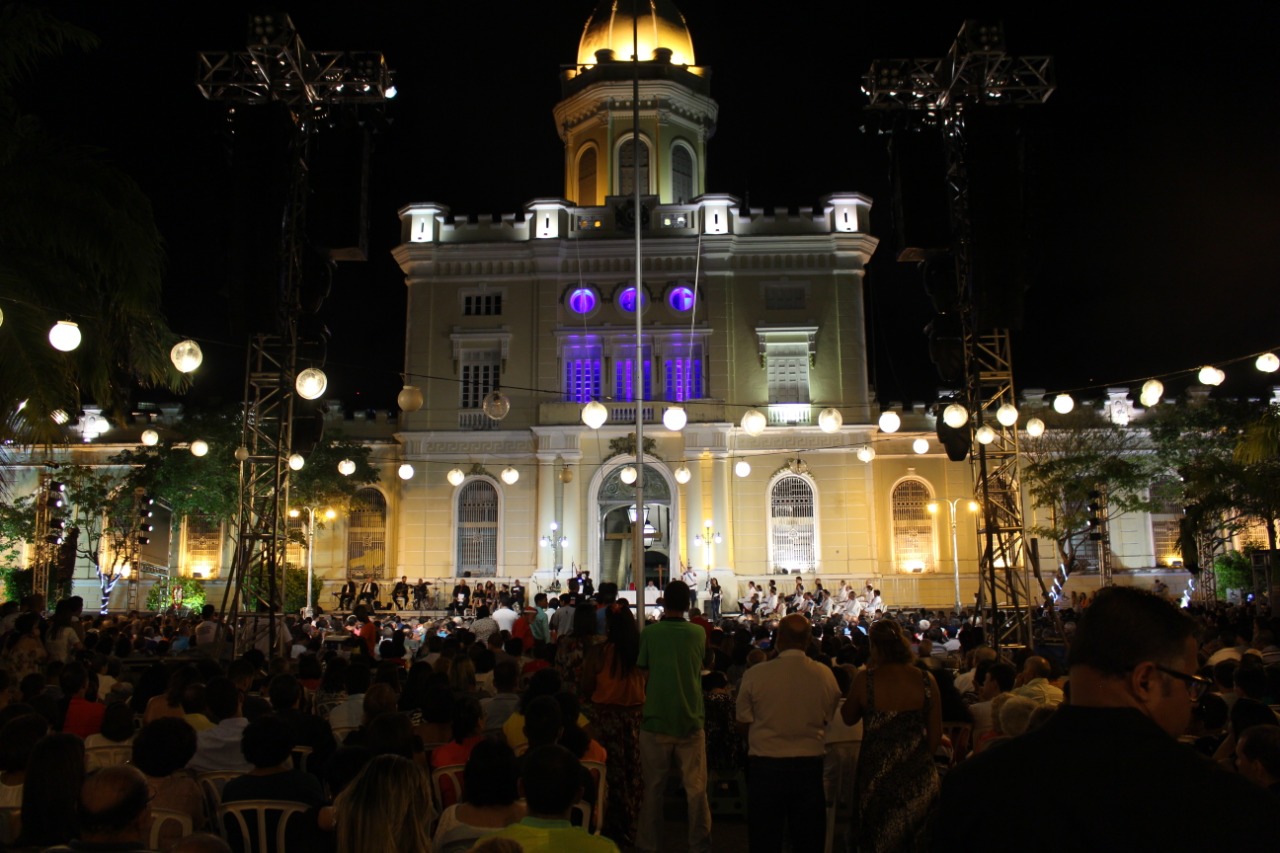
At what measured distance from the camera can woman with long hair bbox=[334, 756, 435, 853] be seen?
12.6ft

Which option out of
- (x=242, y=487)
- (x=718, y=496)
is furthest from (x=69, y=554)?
(x=718, y=496)

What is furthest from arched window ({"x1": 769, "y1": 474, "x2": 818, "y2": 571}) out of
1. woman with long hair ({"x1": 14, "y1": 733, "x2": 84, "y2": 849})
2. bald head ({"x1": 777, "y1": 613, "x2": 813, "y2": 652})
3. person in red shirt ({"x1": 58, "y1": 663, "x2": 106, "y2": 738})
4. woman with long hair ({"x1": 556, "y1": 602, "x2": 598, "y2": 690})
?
woman with long hair ({"x1": 14, "y1": 733, "x2": 84, "y2": 849})

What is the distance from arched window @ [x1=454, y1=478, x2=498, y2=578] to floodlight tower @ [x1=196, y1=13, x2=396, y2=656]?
18102mm

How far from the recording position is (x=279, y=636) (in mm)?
15031

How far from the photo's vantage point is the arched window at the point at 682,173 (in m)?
37.1

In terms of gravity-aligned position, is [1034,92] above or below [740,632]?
above

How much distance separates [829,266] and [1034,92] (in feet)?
62.8

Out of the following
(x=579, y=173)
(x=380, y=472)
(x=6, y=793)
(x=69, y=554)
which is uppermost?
(x=579, y=173)

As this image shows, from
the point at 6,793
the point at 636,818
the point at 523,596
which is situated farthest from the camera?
the point at 523,596

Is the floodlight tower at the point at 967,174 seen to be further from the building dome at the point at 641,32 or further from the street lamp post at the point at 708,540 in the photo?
the building dome at the point at 641,32

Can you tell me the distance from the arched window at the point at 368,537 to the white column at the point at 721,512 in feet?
35.5

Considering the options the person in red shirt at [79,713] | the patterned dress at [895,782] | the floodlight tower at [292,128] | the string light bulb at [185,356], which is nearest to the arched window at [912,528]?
the floodlight tower at [292,128]

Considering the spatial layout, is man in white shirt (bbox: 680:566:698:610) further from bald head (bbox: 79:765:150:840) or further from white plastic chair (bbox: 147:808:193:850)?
bald head (bbox: 79:765:150:840)

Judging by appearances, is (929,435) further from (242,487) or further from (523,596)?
(242,487)
